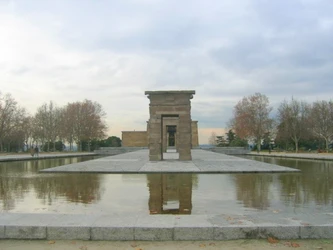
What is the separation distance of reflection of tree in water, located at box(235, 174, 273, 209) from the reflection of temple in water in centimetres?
148

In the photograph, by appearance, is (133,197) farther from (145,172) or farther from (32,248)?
(145,172)

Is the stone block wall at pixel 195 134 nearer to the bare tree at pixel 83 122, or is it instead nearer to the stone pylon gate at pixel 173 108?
the bare tree at pixel 83 122

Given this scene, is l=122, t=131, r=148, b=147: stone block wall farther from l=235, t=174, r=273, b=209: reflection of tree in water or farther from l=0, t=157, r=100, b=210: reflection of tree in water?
l=235, t=174, r=273, b=209: reflection of tree in water

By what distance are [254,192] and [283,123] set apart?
176 ft

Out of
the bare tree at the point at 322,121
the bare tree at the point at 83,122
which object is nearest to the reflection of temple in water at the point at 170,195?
the bare tree at the point at 322,121

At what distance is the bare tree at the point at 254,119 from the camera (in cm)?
6456

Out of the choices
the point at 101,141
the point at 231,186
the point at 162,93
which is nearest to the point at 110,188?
the point at 231,186

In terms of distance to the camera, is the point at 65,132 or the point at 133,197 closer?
the point at 133,197

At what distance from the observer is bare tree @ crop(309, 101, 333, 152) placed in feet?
180

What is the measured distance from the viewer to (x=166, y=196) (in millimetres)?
10414

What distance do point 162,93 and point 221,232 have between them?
1846cm

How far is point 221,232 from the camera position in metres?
5.86

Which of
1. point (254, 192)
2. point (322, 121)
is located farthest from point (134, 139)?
point (254, 192)

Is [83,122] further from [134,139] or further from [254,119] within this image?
[254,119]
